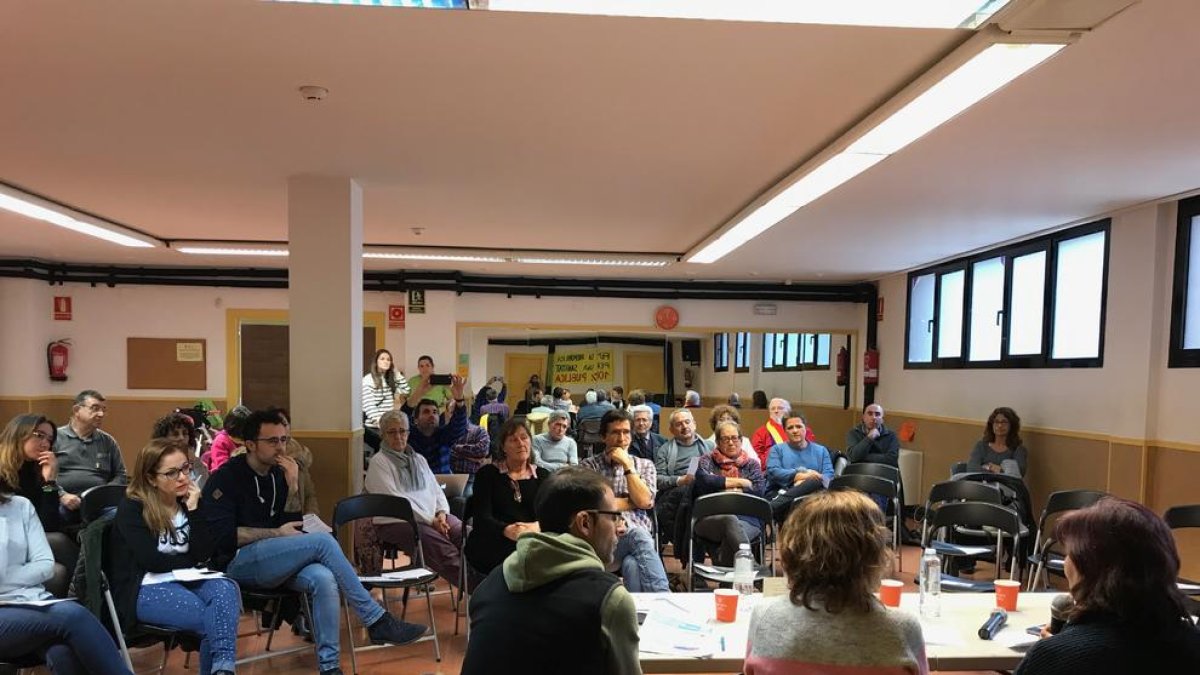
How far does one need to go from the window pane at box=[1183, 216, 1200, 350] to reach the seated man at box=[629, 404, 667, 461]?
3953 millimetres

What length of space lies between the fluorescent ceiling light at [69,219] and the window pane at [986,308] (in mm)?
8400

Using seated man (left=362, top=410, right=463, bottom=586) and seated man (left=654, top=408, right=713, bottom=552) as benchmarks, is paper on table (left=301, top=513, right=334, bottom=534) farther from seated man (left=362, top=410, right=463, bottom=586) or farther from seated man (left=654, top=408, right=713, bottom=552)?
seated man (left=654, top=408, right=713, bottom=552)

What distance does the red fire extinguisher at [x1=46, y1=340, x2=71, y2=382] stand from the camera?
9219mm

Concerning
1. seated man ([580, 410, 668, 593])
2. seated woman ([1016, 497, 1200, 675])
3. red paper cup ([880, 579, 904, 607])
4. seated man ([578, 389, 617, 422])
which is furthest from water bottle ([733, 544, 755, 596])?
seated man ([578, 389, 617, 422])

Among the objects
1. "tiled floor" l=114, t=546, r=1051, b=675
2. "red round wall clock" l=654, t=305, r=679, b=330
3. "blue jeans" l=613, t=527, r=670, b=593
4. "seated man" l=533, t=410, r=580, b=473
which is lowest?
"tiled floor" l=114, t=546, r=1051, b=675

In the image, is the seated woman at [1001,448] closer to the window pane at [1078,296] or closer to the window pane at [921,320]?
the window pane at [1078,296]

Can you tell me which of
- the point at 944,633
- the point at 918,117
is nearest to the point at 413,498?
the point at 944,633

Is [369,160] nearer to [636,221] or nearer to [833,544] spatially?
[636,221]

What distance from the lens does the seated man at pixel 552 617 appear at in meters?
1.68

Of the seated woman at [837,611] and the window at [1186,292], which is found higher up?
the window at [1186,292]

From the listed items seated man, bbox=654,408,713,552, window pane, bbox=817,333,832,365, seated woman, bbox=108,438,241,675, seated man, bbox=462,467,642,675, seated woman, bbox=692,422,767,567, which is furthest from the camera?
window pane, bbox=817,333,832,365

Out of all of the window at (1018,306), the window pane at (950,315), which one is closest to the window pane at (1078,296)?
the window at (1018,306)

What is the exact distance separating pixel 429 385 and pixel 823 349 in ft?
21.7

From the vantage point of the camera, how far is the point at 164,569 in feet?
11.3
